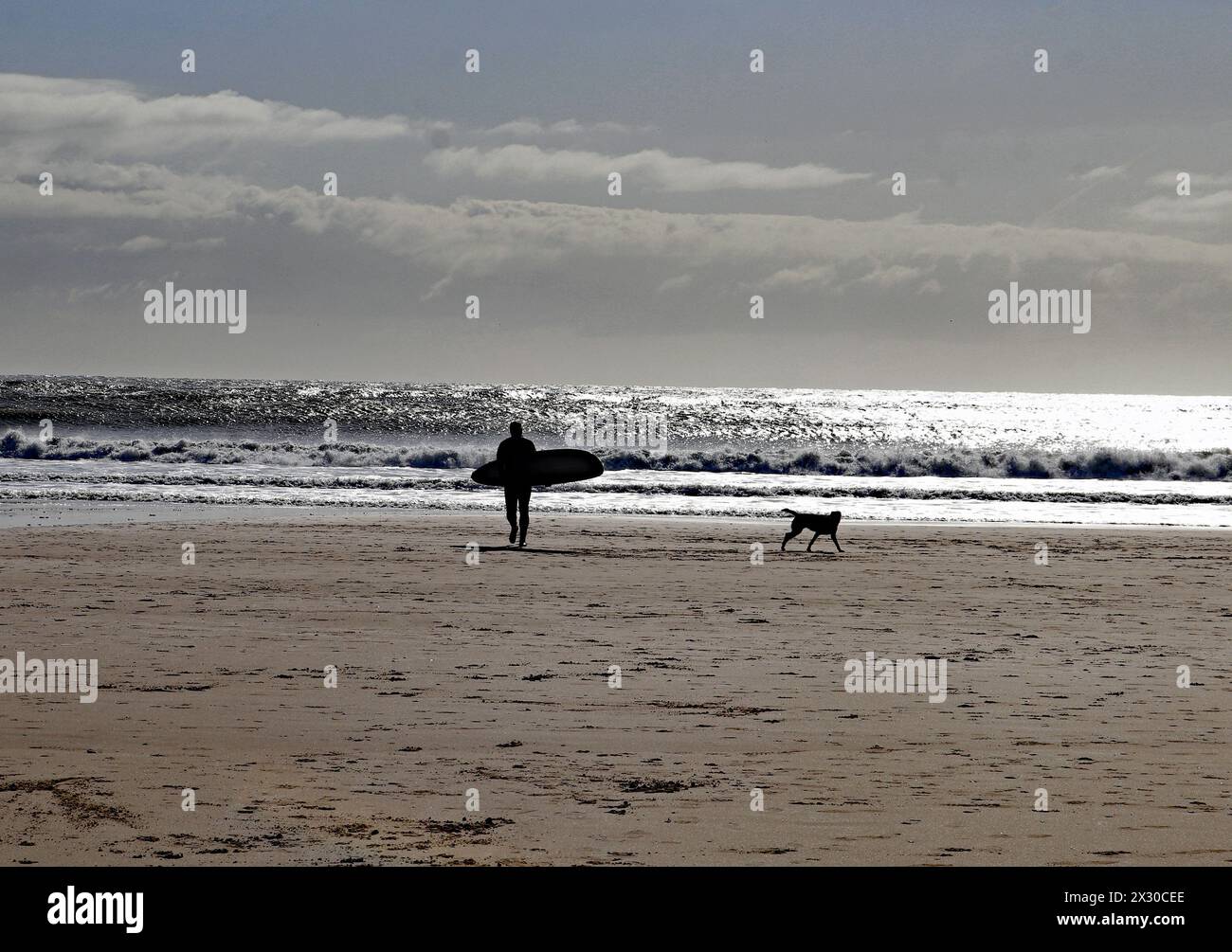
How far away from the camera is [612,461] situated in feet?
140

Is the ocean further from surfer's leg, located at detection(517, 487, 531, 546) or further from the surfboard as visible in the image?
surfer's leg, located at detection(517, 487, 531, 546)

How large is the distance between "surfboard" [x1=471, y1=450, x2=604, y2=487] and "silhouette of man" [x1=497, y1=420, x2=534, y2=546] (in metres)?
5.76

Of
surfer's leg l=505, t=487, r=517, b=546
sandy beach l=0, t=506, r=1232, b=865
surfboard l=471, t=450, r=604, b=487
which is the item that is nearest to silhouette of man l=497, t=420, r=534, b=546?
surfer's leg l=505, t=487, r=517, b=546

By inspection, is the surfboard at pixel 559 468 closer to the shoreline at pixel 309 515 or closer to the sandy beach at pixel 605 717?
the shoreline at pixel 309 515

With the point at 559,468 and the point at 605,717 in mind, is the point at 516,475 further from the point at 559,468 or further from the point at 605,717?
the point at 605,717

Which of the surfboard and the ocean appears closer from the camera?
the surfboard

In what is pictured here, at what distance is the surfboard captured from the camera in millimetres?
24656

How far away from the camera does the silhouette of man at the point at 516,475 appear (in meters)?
18.3

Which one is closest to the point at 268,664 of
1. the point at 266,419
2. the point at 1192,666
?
the point at 1192,666

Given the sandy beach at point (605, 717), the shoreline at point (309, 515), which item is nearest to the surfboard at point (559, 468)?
the shoreline at point (309, 515)

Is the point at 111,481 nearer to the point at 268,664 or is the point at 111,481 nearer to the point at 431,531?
the point at 431,531

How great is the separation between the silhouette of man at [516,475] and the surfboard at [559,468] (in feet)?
18.9

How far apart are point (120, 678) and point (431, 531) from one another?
11556 millimetres

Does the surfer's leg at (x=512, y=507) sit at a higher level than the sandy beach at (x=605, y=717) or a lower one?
higher
